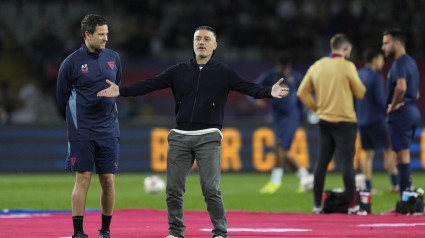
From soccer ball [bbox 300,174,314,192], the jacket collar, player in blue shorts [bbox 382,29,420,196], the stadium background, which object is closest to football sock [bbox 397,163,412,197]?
player in blue shorts [bbox 382,29,420,196]

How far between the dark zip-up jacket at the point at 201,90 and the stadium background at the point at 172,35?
16.4 meters

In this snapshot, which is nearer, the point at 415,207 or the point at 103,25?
the point at 103,25

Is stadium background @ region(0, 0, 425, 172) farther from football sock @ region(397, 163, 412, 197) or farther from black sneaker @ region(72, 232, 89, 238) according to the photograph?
black sneaker @ region(72, 232, 89, 238)

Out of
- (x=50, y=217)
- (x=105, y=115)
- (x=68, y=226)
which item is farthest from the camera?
(x=50, y=217)

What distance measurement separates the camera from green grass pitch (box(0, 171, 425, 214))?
1474 cm

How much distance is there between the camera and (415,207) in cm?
1235

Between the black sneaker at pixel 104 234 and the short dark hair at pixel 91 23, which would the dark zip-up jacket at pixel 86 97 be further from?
the black sneaker at pixel 104 234

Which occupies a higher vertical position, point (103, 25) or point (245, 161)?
point (103, 25)

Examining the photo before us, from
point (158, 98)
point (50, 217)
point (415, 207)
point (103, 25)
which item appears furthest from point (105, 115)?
point (158, 98)

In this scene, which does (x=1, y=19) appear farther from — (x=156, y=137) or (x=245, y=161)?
(x=245, y=161)

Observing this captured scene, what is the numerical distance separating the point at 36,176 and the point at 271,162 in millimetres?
5757

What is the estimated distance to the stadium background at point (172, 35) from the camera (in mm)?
27797

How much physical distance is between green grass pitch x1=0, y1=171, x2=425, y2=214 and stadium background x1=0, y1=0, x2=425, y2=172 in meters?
4.41

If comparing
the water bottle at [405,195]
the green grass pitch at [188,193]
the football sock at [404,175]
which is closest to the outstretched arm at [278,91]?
the water bottle at [405,195]
